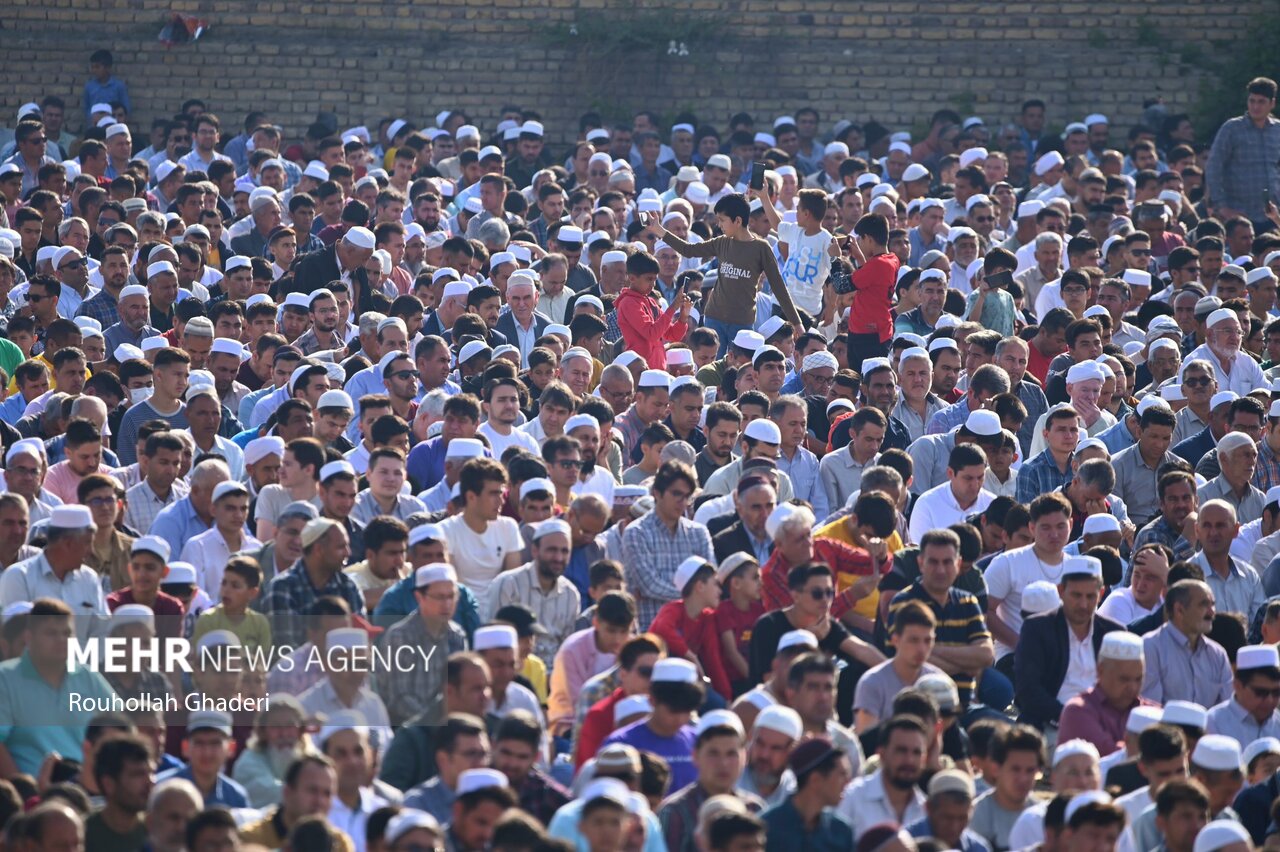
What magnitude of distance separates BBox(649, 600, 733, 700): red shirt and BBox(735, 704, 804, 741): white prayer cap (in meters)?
1.35

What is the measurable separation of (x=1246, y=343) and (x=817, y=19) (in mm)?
9005

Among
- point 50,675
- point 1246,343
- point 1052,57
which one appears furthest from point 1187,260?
point 50,675

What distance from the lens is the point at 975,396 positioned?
13172 mm

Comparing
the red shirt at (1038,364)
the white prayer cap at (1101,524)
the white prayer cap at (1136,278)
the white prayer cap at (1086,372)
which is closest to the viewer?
the white prayer cap at (1101,524)

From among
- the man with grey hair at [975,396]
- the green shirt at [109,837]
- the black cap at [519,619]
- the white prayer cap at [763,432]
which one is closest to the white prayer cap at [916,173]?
the man with grey hair at [975,396]

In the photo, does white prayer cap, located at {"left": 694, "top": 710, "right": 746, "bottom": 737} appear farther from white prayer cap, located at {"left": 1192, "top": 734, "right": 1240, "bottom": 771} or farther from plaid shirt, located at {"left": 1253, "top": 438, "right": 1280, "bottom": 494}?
plaid shirt, located at {"left": 1253, "top": 438, "right": 1280, "bottom": 494}

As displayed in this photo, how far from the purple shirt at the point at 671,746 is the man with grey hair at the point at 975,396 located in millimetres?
5033

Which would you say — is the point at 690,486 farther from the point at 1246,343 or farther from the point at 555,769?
the point at 1246,343

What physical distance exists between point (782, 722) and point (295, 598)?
7.70 feet

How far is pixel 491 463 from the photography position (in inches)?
415

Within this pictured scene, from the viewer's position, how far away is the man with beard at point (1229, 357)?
47.3 ft

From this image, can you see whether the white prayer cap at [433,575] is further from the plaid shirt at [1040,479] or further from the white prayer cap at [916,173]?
the white prayer cap at [916,173]

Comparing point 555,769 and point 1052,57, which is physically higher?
point 1052,57

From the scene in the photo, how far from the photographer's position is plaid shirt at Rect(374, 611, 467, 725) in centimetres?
897
